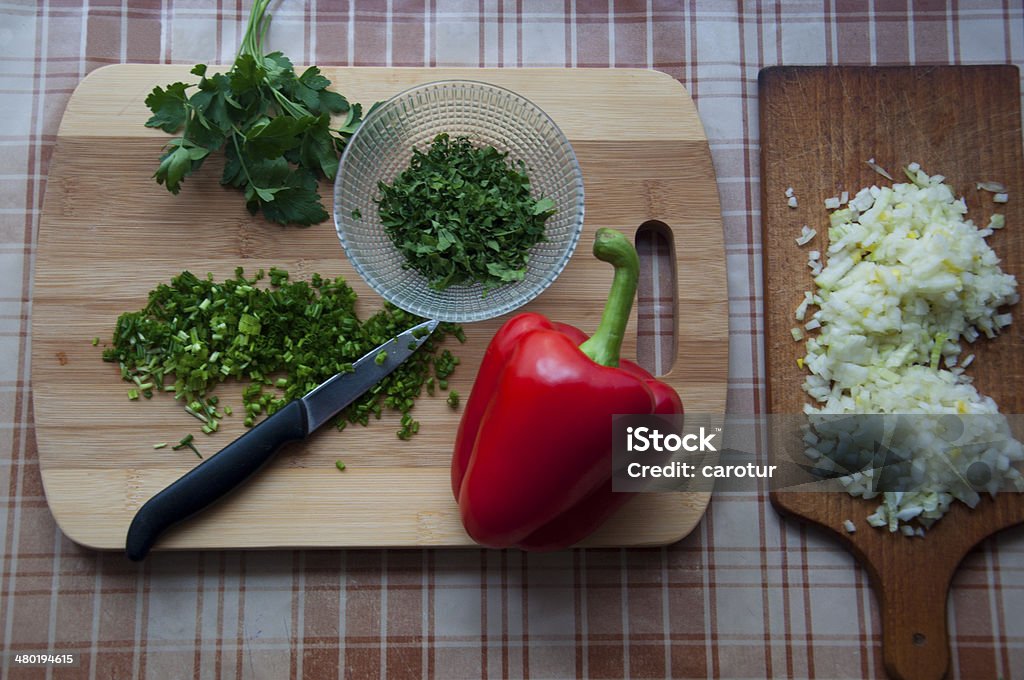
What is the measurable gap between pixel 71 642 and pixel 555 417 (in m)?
1.05

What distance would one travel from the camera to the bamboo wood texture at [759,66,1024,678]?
1476 mm

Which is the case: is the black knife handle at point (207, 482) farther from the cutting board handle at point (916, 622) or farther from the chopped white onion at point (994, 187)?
the chopped white onion at point (994, 187)

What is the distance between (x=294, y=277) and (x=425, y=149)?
1.15ft

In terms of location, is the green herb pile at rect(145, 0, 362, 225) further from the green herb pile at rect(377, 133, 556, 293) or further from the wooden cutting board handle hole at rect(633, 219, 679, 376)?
the wooden cutting board handle hole at rect(633, 219, 679, 376)

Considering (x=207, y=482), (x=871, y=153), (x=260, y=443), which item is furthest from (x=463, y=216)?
(x=871, y=153)

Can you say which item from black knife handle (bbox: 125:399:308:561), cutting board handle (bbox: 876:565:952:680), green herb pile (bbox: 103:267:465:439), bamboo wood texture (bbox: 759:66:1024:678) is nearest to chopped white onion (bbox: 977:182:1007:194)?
bamboo wood texture (bbox: 759:66:1024:678)

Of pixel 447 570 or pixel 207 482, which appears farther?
pixel 447 570

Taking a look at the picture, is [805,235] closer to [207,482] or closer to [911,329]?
[911,329]

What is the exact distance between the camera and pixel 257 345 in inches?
55.2

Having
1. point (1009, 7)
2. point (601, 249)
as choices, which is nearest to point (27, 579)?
point (601, 249)

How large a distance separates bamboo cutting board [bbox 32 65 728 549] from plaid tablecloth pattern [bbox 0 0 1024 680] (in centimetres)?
9

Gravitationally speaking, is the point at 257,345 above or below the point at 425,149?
below

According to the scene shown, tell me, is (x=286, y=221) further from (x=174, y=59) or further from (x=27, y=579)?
(x=27, y=579)

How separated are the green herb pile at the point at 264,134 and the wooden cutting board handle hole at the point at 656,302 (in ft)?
2.02
